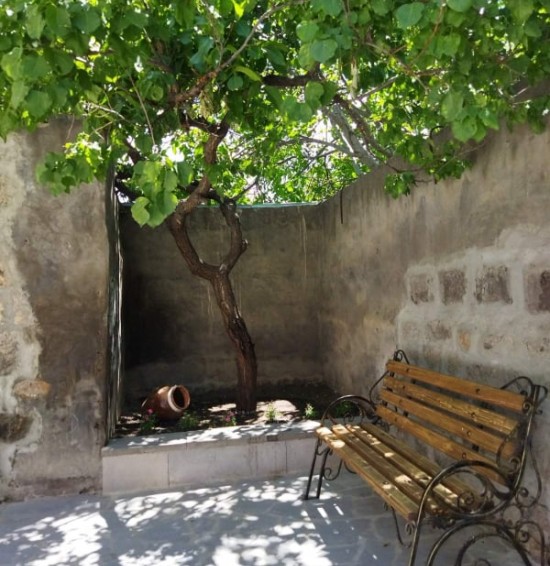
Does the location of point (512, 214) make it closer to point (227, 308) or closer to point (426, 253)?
point (426, 253)

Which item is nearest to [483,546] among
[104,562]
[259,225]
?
[104,562]

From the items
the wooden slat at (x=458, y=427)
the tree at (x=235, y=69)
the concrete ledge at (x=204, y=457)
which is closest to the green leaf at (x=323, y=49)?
the tree at (x=235, y=69)

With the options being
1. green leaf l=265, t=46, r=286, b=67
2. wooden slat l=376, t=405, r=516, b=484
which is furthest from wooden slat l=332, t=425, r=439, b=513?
green leaf l=265, t=46, r=286, b=67

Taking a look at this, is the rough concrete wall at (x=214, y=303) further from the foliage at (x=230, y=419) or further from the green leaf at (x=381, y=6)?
the green leaf at (x=381, y=6)

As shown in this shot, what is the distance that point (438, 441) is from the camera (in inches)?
124

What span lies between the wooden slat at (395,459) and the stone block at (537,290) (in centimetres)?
95

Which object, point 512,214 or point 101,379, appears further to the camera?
point 101,379

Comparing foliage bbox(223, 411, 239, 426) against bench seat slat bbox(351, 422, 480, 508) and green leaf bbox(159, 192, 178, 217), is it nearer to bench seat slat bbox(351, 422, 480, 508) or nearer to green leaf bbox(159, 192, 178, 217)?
bench seat slat bbox(351, 422, 480, 508)

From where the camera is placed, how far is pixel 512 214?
2971mm

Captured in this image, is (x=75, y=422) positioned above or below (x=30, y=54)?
below

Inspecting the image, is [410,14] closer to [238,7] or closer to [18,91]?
[238,7]

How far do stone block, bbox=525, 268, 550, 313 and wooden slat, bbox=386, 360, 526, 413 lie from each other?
45 centimetres

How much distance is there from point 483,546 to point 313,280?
12.9ft

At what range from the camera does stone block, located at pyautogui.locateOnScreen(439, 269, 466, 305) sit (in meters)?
3.49
